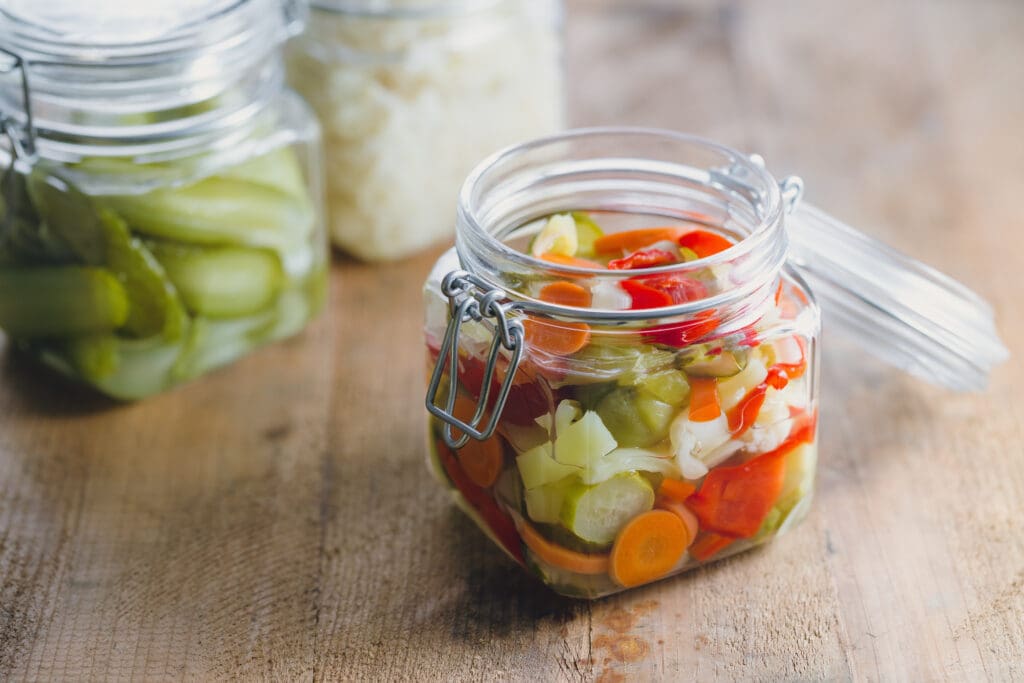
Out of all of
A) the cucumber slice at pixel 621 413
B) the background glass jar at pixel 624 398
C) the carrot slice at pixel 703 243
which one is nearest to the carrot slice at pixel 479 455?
the background glass jar at pixel 624 398

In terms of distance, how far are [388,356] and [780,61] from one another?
3.02ft

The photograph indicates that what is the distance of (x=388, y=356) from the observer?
56.7 inches

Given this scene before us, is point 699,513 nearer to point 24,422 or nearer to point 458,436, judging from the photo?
point 458,436

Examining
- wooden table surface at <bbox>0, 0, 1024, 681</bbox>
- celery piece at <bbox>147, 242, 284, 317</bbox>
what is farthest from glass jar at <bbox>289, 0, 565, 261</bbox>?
celery piece at <bbox>147, 242, 284, 317</bbox>

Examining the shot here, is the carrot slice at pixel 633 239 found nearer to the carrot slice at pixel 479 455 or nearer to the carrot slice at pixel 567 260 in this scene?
the carrot slice at pixel 567 260

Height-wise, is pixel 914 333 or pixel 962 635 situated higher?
pixel 914 333

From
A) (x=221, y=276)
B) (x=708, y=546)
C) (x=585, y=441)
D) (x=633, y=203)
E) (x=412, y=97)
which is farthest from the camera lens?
(x=412, y=97)

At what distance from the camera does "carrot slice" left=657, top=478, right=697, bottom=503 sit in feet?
3.28

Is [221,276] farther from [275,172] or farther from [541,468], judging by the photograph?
[541,468]

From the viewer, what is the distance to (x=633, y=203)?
3.95 ft

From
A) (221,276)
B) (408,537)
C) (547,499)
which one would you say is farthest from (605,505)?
(221,276)

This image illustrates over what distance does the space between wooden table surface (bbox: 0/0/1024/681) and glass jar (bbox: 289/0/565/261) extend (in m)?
0.09

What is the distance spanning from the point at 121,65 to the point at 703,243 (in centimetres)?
59

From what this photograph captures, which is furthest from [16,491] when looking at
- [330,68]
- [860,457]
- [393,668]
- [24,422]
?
[860,457]
